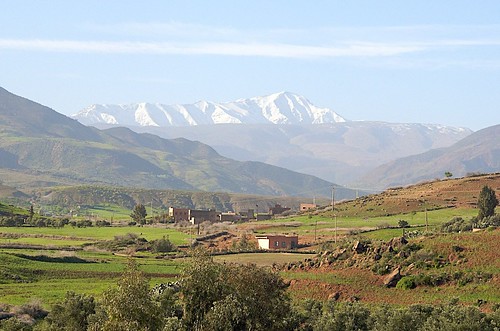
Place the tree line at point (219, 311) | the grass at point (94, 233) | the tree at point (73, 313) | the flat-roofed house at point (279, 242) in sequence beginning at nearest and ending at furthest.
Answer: the tree line at point (219, 311) → the tree at point (73, 313) → the flat-roofed house at point (279, 242) → the grass at point (94, 233)

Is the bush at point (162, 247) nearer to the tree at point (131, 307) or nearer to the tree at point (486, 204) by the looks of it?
the tree at point (486, 204)

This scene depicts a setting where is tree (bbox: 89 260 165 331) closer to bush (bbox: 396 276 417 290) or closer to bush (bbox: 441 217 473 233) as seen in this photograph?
bush (bbox: 396 276 417 290)

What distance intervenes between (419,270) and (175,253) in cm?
4747

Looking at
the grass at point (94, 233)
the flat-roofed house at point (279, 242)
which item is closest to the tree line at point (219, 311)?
the flat-roofed house at point (279, 242)

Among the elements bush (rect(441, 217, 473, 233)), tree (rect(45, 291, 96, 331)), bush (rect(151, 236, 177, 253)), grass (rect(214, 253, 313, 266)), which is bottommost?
tree (rect(45, 291, 96, 331))

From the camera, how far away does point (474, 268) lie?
240 ft

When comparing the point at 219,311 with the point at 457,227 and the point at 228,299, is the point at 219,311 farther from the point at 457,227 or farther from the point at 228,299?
the point at 457,227

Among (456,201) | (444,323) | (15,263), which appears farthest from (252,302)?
(456,201)

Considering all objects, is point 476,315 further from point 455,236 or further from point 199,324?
point 455,236

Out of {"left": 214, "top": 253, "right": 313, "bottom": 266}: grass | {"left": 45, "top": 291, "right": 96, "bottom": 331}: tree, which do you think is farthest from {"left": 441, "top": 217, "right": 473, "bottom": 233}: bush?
{"left": 45, "top": 291, "right": 96, "bottom": 331}: tree

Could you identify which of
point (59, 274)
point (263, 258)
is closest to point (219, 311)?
point (59, 274)

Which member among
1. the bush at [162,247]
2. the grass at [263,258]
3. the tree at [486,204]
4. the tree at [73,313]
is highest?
the tree at [486,204]

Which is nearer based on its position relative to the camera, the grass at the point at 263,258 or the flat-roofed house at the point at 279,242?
the grass at the point at 263,258

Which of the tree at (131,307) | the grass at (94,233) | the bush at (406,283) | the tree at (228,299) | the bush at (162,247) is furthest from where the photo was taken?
the grass at (94,233)
